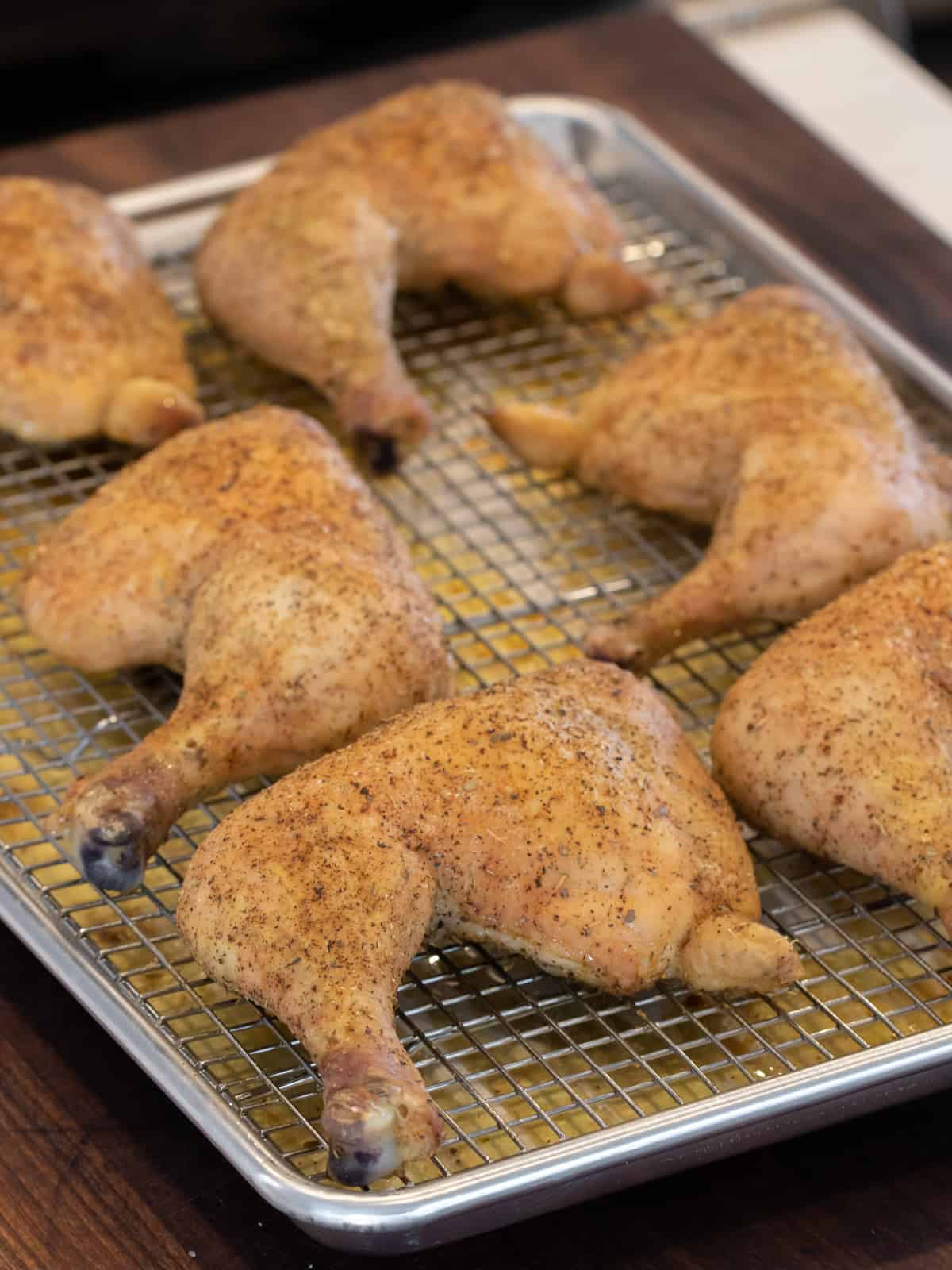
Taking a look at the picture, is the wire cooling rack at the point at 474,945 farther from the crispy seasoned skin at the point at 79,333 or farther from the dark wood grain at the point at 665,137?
the dark wood grain at the point at 665,137

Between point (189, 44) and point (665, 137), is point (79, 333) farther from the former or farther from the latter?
point (189, 44)

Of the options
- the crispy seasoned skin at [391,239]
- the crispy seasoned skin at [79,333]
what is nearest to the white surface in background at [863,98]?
the crispy seasoned skin at [391,239]

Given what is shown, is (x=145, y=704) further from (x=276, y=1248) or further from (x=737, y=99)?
(x=737, y=99)

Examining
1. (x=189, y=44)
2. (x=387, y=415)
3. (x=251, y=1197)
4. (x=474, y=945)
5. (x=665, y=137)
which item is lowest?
(x=189, y=44)

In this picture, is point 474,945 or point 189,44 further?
point 189,44

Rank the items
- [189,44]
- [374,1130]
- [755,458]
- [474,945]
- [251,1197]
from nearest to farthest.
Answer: [374,1130]
[251,1197]
[474,945]
[755,458]
[189,44]

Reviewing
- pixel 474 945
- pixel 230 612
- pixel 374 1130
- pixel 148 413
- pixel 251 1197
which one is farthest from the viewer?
pixel 148 413

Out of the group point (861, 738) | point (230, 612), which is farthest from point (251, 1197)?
point (861, 738)

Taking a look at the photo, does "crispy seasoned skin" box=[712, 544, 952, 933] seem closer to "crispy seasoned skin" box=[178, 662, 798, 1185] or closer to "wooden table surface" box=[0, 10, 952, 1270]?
"crispy seasoned skin" box=[178, 662, 798, 1185]
